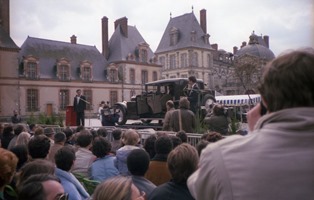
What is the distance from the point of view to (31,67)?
124 ft

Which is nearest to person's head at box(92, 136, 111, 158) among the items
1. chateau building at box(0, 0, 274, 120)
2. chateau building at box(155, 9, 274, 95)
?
chateau building at box(0, 0, 274, 120)

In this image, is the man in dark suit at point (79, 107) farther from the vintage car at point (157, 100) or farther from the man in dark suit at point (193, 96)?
the man in dark suit at point (193, 96)

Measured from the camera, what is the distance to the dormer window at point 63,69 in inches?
1576

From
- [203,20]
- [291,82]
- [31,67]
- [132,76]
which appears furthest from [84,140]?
[203,20]

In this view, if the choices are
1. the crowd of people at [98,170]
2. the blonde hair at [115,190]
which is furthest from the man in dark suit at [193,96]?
the blonde hair at [115,190]

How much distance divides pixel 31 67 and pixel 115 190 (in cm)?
3782

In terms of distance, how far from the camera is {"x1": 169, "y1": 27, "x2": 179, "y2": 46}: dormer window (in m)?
53.8

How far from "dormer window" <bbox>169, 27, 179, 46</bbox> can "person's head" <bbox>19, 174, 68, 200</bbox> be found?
171 feet

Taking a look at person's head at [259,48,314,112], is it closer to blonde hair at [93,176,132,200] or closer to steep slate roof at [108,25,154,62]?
blonde hair at [93,176,132,200]

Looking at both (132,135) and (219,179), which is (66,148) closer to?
(132,135)

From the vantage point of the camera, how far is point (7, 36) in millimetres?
33500

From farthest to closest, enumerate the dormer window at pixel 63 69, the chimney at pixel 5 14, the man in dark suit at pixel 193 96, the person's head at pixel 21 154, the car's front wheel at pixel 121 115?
the dormer window at pixel 63 69
the chimney at pixel 5 14
the car's front wheel at pixel 121 115
the man in dark suit at pixel 193 96
the person's head at pixel 21 154

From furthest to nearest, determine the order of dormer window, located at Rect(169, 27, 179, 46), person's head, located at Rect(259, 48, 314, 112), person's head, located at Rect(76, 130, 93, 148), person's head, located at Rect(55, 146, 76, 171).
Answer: dormer window, located at Rect(169, 27, 179, 46)
person's head, located at Rect(76, 130, 93, 148)
person's head, located at Rect(55, 146, 76, 171)
person's head, located at Rect(259, 48, 314, 112)

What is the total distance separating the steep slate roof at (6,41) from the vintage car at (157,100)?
70.3 ft
